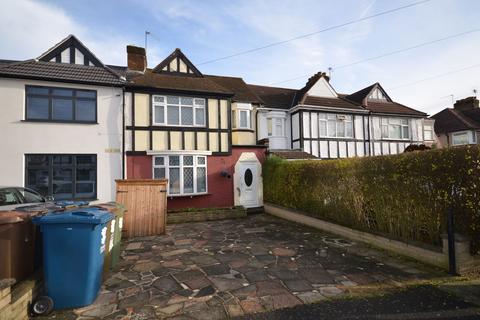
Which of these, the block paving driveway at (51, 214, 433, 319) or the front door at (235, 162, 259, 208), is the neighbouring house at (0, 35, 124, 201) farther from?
the front door at (235, 162, 259, 208)

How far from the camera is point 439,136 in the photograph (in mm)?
25109

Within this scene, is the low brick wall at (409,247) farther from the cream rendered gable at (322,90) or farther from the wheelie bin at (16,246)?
the cream rendered gable at (322,90)

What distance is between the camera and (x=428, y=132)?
21016 mm

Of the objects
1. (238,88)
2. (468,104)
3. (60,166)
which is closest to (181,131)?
(60,166)

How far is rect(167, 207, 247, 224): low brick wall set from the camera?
33.7ft

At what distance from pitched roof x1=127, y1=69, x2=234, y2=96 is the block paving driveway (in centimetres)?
699

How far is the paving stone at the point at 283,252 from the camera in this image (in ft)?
19.5

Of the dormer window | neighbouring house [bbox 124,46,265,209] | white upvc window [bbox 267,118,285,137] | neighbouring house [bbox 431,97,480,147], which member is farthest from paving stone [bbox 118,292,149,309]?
neighbouring house [bbox 431,97,480,147]

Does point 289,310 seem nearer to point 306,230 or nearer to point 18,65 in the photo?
point 306,230

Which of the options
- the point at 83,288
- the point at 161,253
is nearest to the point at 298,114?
the point at 161,253

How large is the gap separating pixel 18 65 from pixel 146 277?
1050 cm

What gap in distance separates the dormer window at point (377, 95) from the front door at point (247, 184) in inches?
482

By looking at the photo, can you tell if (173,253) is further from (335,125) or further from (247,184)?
(335,125)

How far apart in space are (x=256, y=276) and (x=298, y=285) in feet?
2.64
